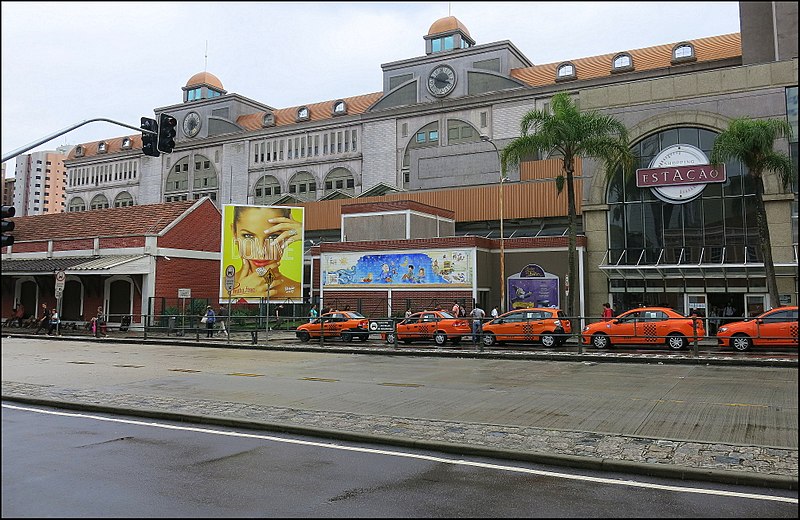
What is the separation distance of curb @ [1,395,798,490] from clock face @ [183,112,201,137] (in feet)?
266

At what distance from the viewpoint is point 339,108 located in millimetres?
78688

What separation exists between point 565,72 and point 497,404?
59.8 m

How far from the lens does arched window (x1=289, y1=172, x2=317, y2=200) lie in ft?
252

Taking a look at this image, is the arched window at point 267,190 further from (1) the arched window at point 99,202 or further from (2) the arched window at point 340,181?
(1) the arched window at point 99,202

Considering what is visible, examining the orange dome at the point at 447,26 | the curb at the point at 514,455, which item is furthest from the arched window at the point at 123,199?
the curb at the point at 514,455

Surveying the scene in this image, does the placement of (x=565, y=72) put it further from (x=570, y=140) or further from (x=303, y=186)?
(x=570, y=140)

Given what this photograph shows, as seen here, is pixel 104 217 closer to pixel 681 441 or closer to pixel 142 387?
pixel 142 387

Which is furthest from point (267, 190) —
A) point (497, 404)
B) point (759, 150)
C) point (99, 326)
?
point (497, 404)

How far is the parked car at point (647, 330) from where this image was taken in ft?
71.7

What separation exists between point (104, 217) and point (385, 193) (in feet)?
68.9

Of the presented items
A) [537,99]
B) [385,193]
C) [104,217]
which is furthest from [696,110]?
[104,217]

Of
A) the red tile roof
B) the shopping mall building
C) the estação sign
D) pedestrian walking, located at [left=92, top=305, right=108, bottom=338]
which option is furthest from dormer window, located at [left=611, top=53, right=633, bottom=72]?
pedestrian walking, located at [left=92, top=305, right=108, bottom=338]

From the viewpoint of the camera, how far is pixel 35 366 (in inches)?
693

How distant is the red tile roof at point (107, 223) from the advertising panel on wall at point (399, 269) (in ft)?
34.4
